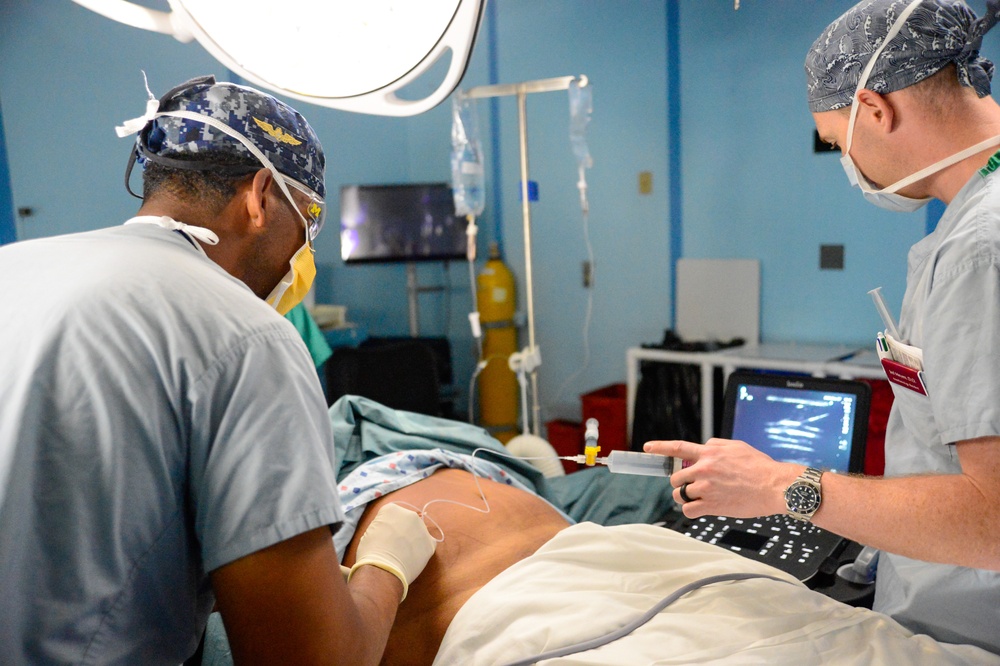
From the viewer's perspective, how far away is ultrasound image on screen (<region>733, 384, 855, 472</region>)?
1.70m

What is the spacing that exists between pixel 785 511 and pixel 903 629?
26cm

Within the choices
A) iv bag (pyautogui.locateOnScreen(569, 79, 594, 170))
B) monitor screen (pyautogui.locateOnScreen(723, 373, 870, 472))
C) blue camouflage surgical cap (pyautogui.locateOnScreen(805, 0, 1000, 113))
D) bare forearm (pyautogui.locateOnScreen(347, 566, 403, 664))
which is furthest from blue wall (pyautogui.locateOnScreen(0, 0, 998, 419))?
bare forearm (pyautogui.locateOnScreen(347, 566, 403, 664))

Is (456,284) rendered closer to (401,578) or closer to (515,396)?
(515,396)

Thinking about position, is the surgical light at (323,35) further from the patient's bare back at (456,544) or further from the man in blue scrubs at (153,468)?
the patient's bare back at (456,544)

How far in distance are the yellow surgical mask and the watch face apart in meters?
0.73

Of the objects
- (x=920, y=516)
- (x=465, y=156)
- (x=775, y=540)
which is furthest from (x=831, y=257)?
(x=920, y=516)

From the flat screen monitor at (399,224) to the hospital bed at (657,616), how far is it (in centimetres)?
292

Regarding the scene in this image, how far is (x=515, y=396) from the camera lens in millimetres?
4312

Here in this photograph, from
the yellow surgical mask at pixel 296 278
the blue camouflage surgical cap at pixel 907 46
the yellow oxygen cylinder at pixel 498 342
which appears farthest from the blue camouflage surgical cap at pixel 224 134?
the yellow oxygen cylinder at pixel 498 342

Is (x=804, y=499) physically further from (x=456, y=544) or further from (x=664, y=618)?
(x=456, y=544)

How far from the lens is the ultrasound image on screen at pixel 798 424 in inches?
66.9

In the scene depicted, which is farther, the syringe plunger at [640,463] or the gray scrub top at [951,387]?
the syringe plunger at [640,463]

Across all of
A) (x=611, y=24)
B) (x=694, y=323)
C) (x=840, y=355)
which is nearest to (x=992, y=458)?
(x=840, y=355)

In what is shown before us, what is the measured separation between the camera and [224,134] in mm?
1028
